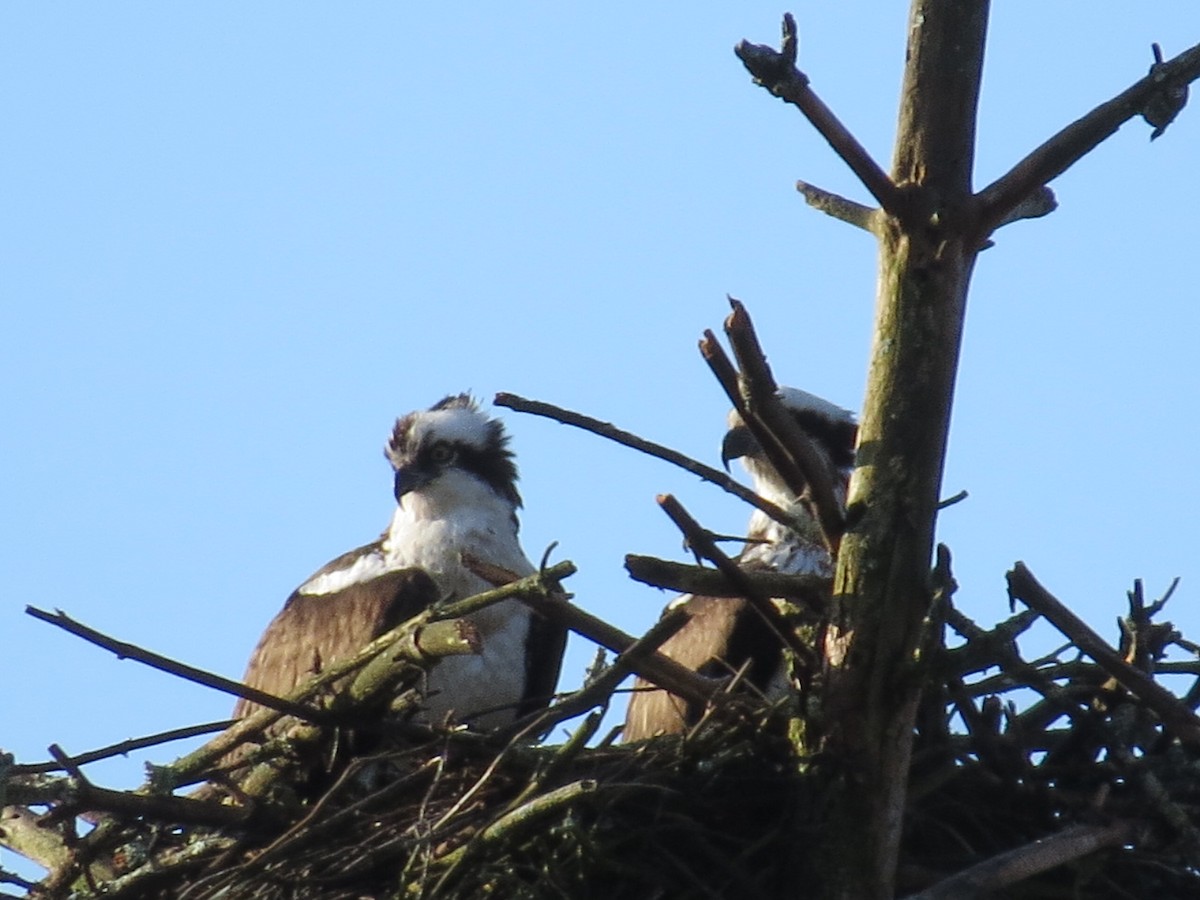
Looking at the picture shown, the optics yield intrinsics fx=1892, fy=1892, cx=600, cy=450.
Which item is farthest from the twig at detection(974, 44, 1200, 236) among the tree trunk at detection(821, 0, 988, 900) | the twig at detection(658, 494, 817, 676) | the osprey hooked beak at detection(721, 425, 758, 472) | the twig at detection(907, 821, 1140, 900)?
the osprey hooked beak at detection(721, 425, 758, 472)

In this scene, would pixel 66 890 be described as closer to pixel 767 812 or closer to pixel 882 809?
pixel 767 812

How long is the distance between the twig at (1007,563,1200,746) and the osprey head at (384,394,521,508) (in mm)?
3806

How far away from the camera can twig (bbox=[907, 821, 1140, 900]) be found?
15.2 ft

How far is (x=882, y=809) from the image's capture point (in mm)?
4758

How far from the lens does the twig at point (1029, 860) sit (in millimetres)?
4629

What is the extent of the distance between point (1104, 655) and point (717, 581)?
51.8 inches

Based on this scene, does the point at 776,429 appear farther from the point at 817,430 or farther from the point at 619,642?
the point at 817,430

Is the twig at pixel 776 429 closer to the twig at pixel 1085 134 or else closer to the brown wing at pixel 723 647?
the twig at pixel 1085 134

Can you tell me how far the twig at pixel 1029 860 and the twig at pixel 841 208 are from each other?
63.0 inches

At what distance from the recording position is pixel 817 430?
786cm

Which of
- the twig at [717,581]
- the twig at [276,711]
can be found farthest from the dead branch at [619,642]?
the twig at [276,711]

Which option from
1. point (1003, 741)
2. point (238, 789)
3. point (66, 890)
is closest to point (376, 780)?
point (238, 789)

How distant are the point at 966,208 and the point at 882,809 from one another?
152 centimetres

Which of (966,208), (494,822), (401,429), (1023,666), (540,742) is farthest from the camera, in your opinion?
(401,429)
